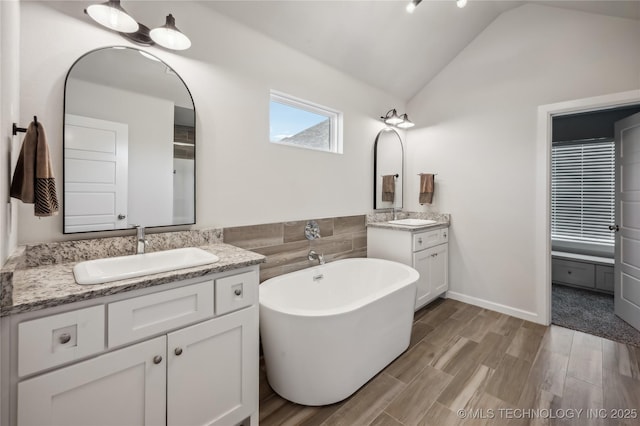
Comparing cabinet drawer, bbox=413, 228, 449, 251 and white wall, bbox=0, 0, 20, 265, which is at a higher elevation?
white wall, bbox=0, 0, 20, 265

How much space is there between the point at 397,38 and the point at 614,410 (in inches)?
128

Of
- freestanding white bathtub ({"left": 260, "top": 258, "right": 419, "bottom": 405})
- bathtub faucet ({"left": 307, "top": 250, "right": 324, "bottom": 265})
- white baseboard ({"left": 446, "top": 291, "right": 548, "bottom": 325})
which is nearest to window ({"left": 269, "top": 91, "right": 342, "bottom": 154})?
bathtub faucet ({"left": 307, "top": 250, "right": 324, "bottom": 265})

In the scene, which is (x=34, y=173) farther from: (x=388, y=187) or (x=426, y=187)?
(x=426, y=187)

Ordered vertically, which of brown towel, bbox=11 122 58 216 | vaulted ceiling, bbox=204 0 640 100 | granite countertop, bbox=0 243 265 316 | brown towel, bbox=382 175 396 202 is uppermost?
vaulted ceiling, bbox=204 0 640 100

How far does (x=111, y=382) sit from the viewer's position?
1.04 m

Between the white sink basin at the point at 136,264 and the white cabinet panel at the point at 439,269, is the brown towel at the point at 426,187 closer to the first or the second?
the white cabinet panel at the point at 439,269

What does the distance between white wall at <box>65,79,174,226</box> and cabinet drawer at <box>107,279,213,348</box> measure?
2.19ft

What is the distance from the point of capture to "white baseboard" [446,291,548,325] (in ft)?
9.04

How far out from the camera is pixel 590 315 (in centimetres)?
285

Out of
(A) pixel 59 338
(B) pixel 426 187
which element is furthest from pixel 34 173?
(B) pixel 426 187

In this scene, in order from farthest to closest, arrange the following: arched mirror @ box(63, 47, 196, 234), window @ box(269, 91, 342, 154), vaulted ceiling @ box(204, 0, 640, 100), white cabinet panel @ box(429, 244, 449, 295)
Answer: white cabinet panel @ box(429, 244, 449, 295) → window @ box(269, 91, 342, 154) → vaulted ceiling @ box(204, 0, 640, 100) → arched mirror @ box(63, 47, 196, 234)

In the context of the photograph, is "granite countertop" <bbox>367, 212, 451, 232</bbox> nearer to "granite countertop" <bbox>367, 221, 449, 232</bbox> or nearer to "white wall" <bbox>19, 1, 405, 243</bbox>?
"granite countertop" <bbox>367, 221, 449, 232</bbox>

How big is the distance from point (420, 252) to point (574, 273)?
2.47m

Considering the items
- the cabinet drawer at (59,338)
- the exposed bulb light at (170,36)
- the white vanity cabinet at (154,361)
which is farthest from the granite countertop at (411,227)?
the cabinet drawer at (59,338)
